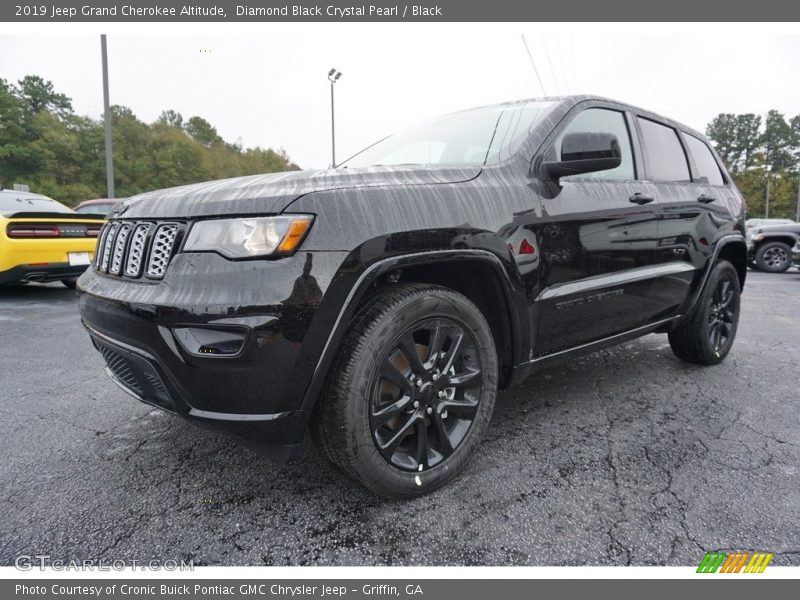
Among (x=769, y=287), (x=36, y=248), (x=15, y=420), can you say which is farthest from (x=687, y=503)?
(x=769, y=287)

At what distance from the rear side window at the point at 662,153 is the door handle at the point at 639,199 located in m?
0.27

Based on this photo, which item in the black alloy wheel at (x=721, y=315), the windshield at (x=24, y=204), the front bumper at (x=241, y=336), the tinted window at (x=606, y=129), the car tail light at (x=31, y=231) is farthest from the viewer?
the windshield at (x=24, y=204)

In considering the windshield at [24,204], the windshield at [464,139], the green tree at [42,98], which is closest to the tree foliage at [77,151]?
the green tree at [42,98]

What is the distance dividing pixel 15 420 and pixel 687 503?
3159 mm

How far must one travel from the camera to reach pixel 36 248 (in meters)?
5.43

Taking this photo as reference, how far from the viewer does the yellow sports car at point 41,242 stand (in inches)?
210

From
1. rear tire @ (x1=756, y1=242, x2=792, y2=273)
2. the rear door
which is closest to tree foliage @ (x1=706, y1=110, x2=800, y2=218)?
rear tire @ (x1=756, y1=242, x2=792, y2=273)

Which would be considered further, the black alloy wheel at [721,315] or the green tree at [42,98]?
the green tree at [42,98]

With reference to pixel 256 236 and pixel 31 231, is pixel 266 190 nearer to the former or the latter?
pixel 256 236

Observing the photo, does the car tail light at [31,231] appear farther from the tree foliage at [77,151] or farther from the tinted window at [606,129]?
the tree foliage at [77,151]

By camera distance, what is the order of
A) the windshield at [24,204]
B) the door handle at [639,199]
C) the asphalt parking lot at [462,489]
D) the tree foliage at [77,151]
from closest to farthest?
the asphalt parking lot at [462,489] < the door handle at [639,199] < the windshield at [24,204] < the tree foliage at [77,151]

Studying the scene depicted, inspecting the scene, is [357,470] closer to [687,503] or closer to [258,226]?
[258,226]

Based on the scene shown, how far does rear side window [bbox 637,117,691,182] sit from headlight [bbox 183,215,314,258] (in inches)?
91.7

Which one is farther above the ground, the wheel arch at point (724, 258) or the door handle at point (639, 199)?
the door handle at point (639, 199)
